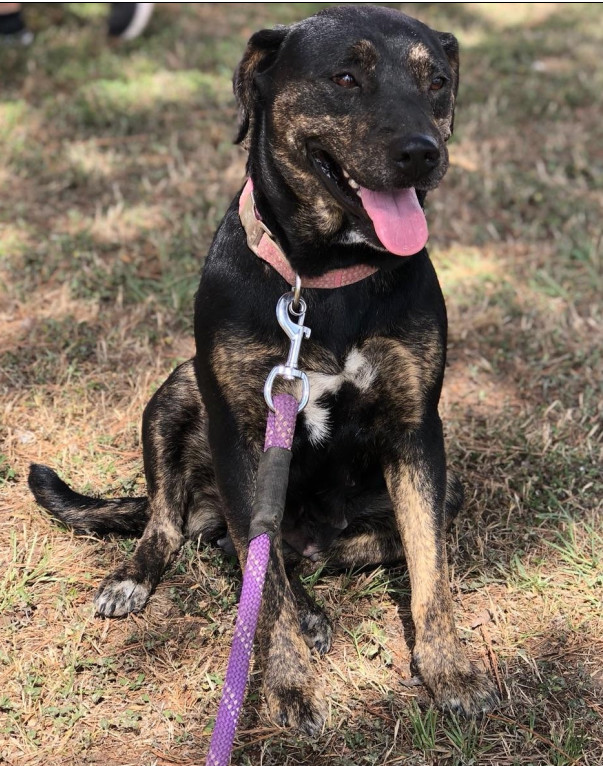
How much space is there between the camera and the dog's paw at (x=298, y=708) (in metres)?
2.71

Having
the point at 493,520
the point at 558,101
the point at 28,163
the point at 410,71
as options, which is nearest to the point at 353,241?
the point at 410,71

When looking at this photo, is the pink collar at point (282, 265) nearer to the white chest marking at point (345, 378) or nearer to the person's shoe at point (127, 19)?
the white chest marking at point (345, 378)

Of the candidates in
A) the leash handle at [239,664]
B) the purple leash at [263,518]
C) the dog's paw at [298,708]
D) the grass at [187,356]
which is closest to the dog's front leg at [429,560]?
the grass at [187,356]

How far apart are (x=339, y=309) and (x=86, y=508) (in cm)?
126

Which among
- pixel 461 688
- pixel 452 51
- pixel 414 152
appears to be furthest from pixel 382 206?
pixel 461 688

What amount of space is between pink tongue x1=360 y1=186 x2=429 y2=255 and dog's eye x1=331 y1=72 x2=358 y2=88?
1.03 feet

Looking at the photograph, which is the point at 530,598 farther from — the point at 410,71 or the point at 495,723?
the point at 410,71

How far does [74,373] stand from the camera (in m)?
4.28

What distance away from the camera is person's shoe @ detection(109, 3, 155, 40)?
8164mm

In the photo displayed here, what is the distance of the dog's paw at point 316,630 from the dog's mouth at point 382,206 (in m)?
1.25

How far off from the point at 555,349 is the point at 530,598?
178 centimetres

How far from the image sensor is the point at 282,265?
9.36 ft

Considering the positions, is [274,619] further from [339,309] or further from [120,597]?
[339,309]

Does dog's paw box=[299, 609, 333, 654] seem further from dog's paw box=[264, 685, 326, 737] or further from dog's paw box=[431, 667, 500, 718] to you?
dog's paw box=[431, 667, 500, 718]
